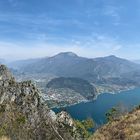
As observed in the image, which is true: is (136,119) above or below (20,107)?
above

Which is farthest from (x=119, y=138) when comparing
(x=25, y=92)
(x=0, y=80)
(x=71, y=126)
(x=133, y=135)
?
(x=0, y=80)

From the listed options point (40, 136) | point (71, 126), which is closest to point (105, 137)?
point (40, 136)

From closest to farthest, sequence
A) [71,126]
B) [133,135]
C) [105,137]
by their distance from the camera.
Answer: [133,135]
[105,137]
[71,126]

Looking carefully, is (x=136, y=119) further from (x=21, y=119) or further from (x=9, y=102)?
(x=9, y=102)

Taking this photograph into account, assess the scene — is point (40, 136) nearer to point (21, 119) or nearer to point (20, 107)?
point (21, 119)

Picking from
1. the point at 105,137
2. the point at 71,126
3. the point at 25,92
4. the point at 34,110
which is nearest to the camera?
the point at 105,137

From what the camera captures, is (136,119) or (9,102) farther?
(9,102)
